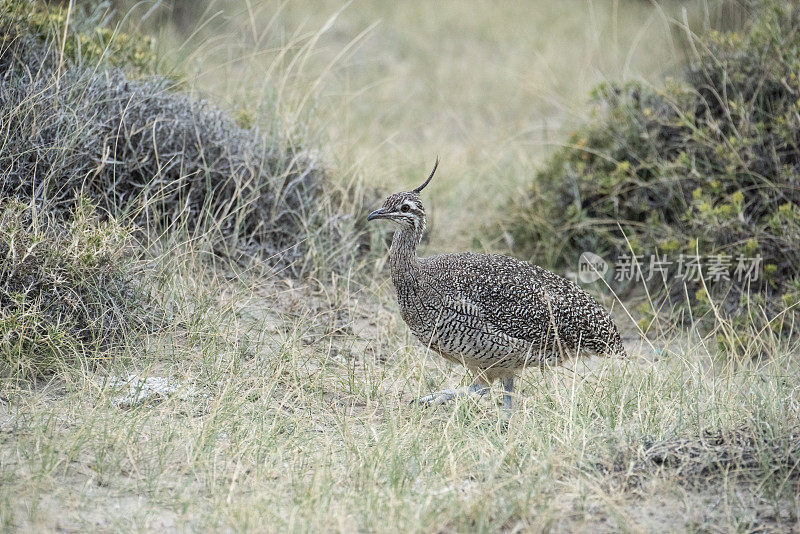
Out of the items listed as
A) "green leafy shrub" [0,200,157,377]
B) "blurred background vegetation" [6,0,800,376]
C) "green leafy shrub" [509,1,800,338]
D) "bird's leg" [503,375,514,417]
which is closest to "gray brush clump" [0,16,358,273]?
"blurred background vegetation" [6,0,800,376]

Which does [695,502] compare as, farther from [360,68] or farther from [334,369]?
[360,68]

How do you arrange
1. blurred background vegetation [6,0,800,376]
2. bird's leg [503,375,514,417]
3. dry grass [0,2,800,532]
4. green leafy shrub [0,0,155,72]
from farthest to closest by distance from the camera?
green leafy shrub [0,0,155,72]
blurred background vegetation [6,0,800,376]
bird's leg [503,375,514,417]
dry grass [0,2,800,532]

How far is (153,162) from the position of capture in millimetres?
6094

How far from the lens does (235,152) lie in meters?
6.41

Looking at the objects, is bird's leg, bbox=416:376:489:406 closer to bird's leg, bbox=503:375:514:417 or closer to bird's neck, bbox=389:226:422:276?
bird's leg, bbox=503:375:514:417

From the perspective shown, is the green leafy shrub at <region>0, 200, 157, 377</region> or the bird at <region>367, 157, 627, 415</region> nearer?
the green leafy shrub at <region>0, 200, 157, 377</region>

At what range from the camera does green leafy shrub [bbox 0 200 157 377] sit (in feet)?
15.1

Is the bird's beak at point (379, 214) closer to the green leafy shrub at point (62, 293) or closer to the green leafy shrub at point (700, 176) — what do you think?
the green leafy shrub at point (62, 293)

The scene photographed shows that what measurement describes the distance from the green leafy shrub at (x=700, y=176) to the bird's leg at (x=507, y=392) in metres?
1.82

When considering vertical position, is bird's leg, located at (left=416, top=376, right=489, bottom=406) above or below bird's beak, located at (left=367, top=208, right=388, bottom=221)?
below

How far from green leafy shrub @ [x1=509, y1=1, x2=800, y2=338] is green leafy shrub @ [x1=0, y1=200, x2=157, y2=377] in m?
3.67

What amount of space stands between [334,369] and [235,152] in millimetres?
2017

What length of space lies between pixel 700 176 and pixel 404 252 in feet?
9.33

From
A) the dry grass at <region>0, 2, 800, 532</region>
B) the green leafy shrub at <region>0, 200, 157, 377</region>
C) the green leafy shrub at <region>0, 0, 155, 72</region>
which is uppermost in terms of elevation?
the green leafy shrub at <region>0, 0, 155, 72</region>
